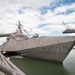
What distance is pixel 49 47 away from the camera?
2669cm

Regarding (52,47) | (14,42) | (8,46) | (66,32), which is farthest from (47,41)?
(8,46)

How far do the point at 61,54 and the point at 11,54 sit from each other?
60.8ft

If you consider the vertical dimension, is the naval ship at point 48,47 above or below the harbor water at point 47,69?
above

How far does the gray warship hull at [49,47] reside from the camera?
24.8 metres

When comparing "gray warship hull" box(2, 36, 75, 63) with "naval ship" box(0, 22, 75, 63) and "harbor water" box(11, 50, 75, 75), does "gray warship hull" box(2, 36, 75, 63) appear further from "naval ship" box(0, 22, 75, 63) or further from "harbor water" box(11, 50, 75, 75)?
"harbor water" box(11, 50, 75, 75)

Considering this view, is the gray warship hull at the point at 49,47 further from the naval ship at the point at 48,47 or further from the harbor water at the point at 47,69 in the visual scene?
the harbor water at the point at 47,69

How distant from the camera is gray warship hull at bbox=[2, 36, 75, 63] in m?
24.8

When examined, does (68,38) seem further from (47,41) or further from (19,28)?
(19,28)

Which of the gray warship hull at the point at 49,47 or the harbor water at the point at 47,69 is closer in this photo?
the harbor water at the point at 47,69

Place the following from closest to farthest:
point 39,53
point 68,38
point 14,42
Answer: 1. point 68,38
2. point 39,53
3. point 14,42

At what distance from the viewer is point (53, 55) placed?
86.5ft

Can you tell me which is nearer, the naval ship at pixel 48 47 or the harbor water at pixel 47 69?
the harbor water at pixel 47 69

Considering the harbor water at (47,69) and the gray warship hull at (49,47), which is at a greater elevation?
the gray warship hull at (49,47)

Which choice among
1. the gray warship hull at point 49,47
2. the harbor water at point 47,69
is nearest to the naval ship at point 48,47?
the gray warship hull at point 49,47
